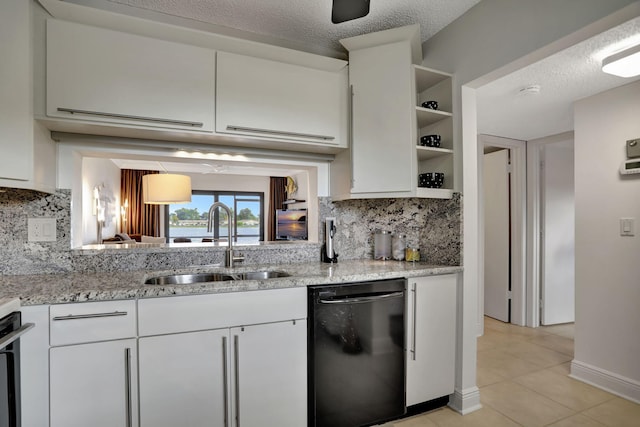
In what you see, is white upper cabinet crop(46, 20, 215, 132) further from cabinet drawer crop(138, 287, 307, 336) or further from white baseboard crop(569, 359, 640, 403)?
white baseboard crop(569, 359, 640, 403)

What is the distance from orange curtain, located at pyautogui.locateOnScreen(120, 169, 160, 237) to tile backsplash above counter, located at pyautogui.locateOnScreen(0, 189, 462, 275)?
6.45 m

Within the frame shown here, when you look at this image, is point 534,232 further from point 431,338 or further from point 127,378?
point 127,378

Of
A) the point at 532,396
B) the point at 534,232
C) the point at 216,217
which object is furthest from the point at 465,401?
the point at 216,217

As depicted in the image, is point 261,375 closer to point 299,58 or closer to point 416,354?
point 416,354

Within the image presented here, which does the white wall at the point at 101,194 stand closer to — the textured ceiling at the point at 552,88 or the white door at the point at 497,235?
the textured ceiling at the point at 552,88

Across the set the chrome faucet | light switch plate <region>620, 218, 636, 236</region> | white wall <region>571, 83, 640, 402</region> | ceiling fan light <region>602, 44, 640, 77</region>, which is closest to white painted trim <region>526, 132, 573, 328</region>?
white wall <region>571, 83, 640, 402</region>

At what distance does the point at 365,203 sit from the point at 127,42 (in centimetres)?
180

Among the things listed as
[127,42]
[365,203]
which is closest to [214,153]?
[127,42]

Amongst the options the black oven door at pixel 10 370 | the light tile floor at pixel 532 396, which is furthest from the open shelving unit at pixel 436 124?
the black oven door at pixel 10 370

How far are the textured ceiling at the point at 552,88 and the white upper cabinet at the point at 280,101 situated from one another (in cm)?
121

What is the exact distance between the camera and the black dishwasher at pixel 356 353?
5.40ft

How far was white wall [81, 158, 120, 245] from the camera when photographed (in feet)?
14.6

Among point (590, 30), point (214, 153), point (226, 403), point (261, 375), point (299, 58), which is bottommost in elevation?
point (226, 403)

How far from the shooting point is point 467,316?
6.68 feet
